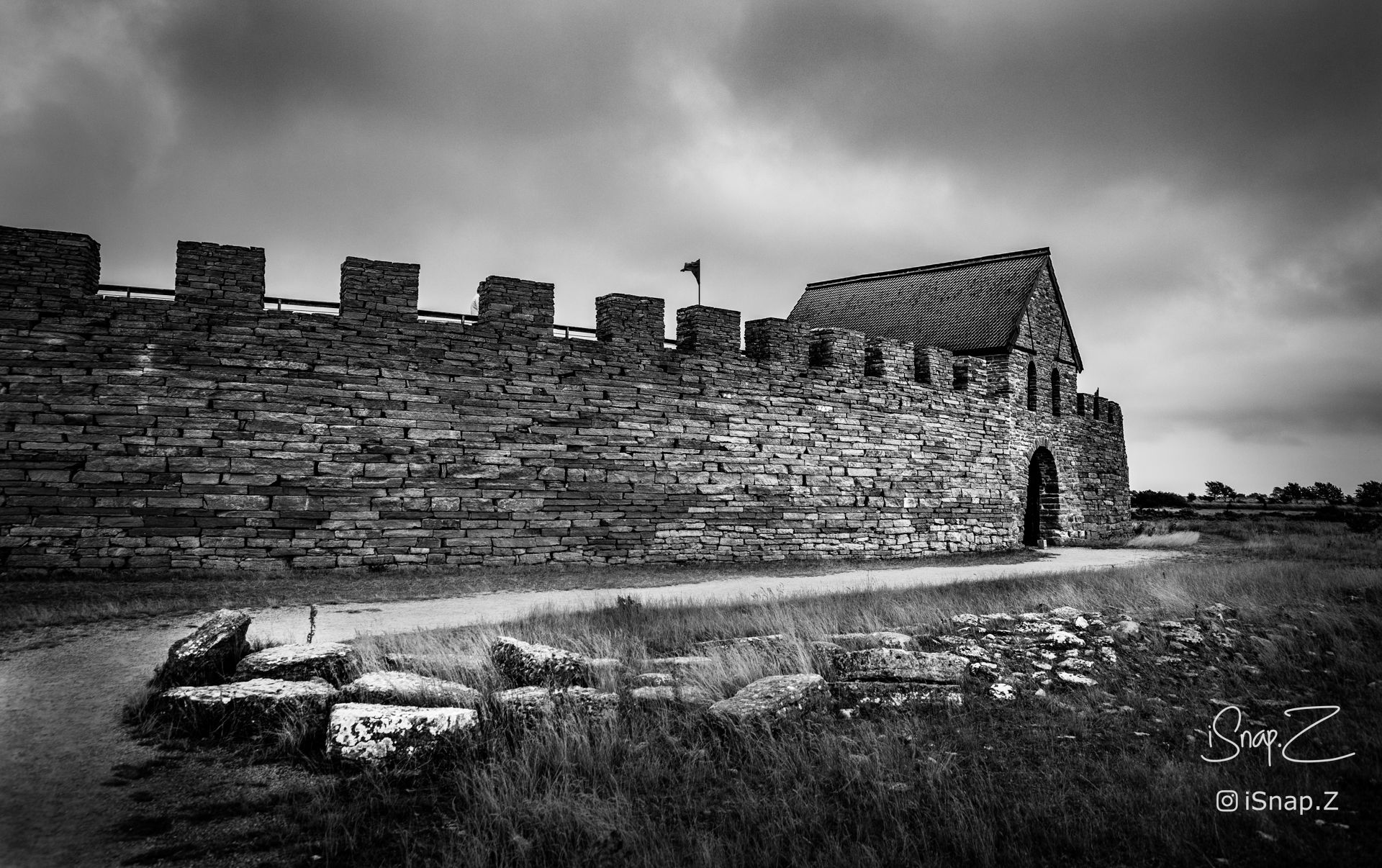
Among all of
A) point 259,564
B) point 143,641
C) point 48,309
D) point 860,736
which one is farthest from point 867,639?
point 48,309

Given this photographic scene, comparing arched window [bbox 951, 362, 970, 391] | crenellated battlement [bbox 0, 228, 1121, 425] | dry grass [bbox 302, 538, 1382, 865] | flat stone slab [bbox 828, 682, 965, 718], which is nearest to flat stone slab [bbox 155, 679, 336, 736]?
dry grass [bbox 302, 538, 1382, 865]

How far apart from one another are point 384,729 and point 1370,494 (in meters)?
49.6

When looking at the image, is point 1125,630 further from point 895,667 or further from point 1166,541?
point 1166,541

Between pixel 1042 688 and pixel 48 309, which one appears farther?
pixel 48 309

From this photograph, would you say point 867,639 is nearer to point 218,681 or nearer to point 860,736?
point 860,736

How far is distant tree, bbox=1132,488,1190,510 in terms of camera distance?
155 feet

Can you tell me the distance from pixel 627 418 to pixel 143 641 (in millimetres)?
8172

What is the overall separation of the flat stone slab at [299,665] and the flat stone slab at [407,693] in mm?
476

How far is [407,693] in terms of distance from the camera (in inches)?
193

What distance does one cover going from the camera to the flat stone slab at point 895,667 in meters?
5.56

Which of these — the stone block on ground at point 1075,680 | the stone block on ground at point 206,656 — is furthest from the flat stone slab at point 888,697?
the stone block on ground at point 206,656

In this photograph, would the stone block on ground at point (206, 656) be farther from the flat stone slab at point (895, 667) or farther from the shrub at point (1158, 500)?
the shrub at point (1158, 500)

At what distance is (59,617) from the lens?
766 cm

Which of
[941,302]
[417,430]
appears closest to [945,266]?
[941,302]
